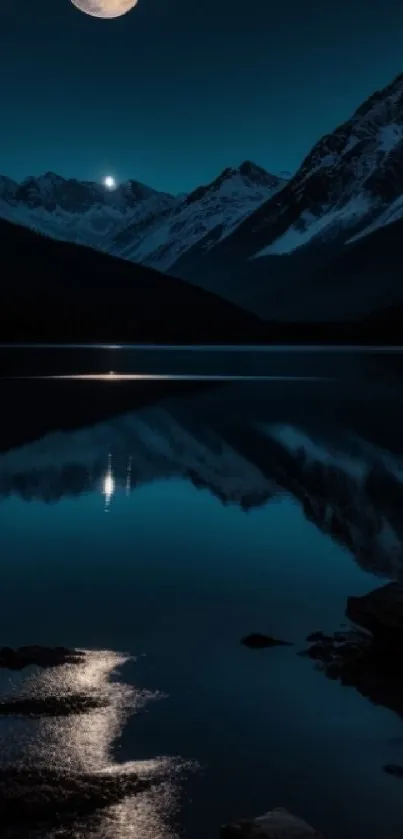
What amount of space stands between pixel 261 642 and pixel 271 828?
25.7 ft

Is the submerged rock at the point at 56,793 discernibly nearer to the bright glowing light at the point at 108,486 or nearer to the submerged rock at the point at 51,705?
the submerged rock at the point at 51,705

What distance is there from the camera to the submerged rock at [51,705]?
622 inches

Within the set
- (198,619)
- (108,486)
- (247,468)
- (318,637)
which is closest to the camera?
(318,637)

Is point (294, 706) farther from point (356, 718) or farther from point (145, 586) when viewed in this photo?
point (145, 586)

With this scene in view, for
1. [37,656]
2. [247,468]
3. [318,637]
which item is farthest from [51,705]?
[247,468]

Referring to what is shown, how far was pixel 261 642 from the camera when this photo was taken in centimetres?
1959

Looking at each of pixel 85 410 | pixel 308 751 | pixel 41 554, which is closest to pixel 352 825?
pixel 308 751

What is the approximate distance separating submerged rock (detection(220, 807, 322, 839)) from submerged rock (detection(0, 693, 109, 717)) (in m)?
4.65

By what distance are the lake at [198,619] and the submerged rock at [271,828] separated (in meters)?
0.48

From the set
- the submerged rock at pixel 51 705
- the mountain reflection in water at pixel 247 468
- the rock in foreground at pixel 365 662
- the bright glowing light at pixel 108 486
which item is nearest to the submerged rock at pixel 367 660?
the rock in foreground at pixel 365 662

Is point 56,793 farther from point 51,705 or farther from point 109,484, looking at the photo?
point 109,484

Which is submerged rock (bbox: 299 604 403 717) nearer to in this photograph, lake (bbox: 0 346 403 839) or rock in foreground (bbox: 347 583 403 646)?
rock in foreground (bbox: 347 583 403 646)

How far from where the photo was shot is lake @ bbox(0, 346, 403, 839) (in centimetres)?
1347

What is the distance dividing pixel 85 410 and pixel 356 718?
64.6 metres
